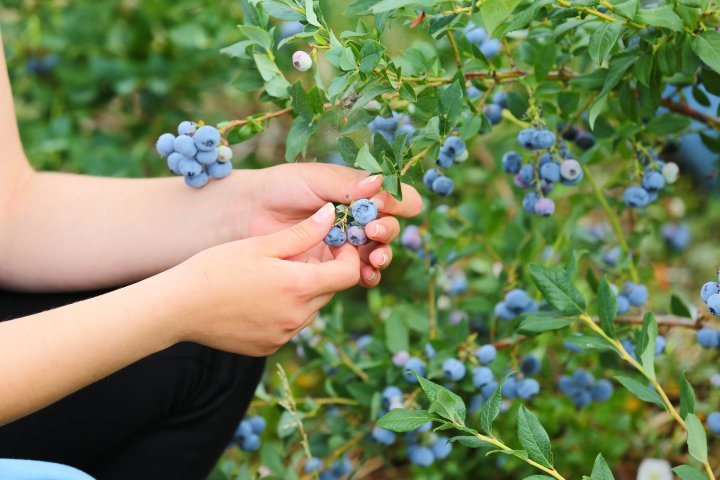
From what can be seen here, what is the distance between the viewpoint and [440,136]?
1068 millimetres

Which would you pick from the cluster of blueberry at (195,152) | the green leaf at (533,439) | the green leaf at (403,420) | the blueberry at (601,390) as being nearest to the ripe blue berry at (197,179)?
the cluster of blueberry at (195,152)

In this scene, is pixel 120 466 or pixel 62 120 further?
pixel 62 120

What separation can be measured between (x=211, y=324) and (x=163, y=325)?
6 cm

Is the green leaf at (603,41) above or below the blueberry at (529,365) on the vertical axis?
above

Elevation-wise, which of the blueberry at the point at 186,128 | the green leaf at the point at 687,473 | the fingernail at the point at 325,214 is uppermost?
the blueberry at the point at 186,128

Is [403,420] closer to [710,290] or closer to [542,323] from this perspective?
[542,323]

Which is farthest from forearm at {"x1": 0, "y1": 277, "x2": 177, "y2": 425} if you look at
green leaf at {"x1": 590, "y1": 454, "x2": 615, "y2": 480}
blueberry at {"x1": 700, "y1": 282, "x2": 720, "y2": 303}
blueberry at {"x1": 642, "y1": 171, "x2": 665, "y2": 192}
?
blueberry at {"x1": 642, "y1": 171, "x2": 665, "y2": 192}

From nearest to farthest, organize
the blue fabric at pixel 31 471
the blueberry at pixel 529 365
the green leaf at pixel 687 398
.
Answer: the blue fabric at pixel 31 471 → the green leaf at pixel 687 398 → the blueberry at pixel 529 365

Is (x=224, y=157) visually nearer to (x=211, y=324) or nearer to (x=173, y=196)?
(x=173, y=196)

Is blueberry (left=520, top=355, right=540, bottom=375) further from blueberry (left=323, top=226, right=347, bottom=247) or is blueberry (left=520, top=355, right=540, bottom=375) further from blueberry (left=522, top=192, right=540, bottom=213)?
blueberry (left=323, top=226, right=347, bottom=247)

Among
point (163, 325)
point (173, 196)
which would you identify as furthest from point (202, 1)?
point (163, 325)

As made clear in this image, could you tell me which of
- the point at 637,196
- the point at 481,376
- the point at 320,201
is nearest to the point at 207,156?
the point at 320,201

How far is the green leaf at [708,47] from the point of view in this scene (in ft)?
3.25

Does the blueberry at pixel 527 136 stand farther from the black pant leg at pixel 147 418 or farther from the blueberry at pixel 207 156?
the black pant leg at pixel 147 418
